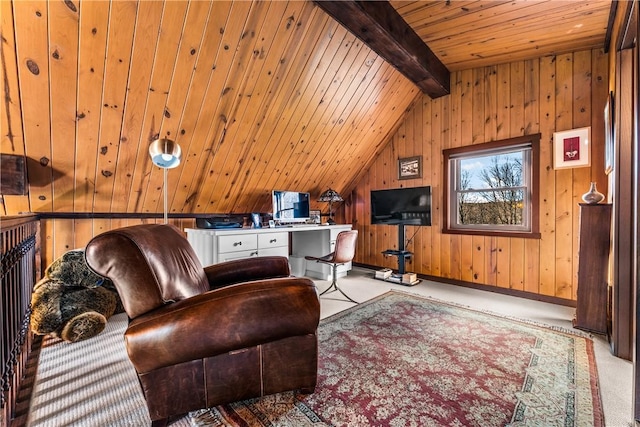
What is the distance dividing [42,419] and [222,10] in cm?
253

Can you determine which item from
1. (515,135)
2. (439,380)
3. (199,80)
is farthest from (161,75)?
(515,135)

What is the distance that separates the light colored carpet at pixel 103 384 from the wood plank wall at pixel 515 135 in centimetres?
70

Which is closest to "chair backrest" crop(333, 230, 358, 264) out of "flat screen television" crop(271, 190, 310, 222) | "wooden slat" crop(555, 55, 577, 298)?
"flat screen television" crop(271, 190, 310, 222)

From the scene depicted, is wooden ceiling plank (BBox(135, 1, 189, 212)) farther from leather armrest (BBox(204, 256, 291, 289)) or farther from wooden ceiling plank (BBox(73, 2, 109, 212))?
leather armrest (BBox(204, 256, 291, 289))

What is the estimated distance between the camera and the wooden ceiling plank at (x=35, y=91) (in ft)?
5.08

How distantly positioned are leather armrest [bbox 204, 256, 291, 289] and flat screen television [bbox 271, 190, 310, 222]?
1.70 metres

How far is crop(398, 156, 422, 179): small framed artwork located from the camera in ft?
12.8

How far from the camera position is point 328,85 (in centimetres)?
287

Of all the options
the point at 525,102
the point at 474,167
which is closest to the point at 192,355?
the point at 474,167

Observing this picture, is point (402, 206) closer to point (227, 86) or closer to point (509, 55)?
point (509, 55)

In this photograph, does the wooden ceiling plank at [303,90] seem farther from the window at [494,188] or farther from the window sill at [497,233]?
the window sill at [497,233]

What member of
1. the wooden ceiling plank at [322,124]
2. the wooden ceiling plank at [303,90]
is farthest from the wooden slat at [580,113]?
the wooden ceiling plank at [303,90]

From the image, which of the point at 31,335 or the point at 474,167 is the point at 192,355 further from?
the point at 474,167

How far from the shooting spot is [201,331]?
3.66ft
